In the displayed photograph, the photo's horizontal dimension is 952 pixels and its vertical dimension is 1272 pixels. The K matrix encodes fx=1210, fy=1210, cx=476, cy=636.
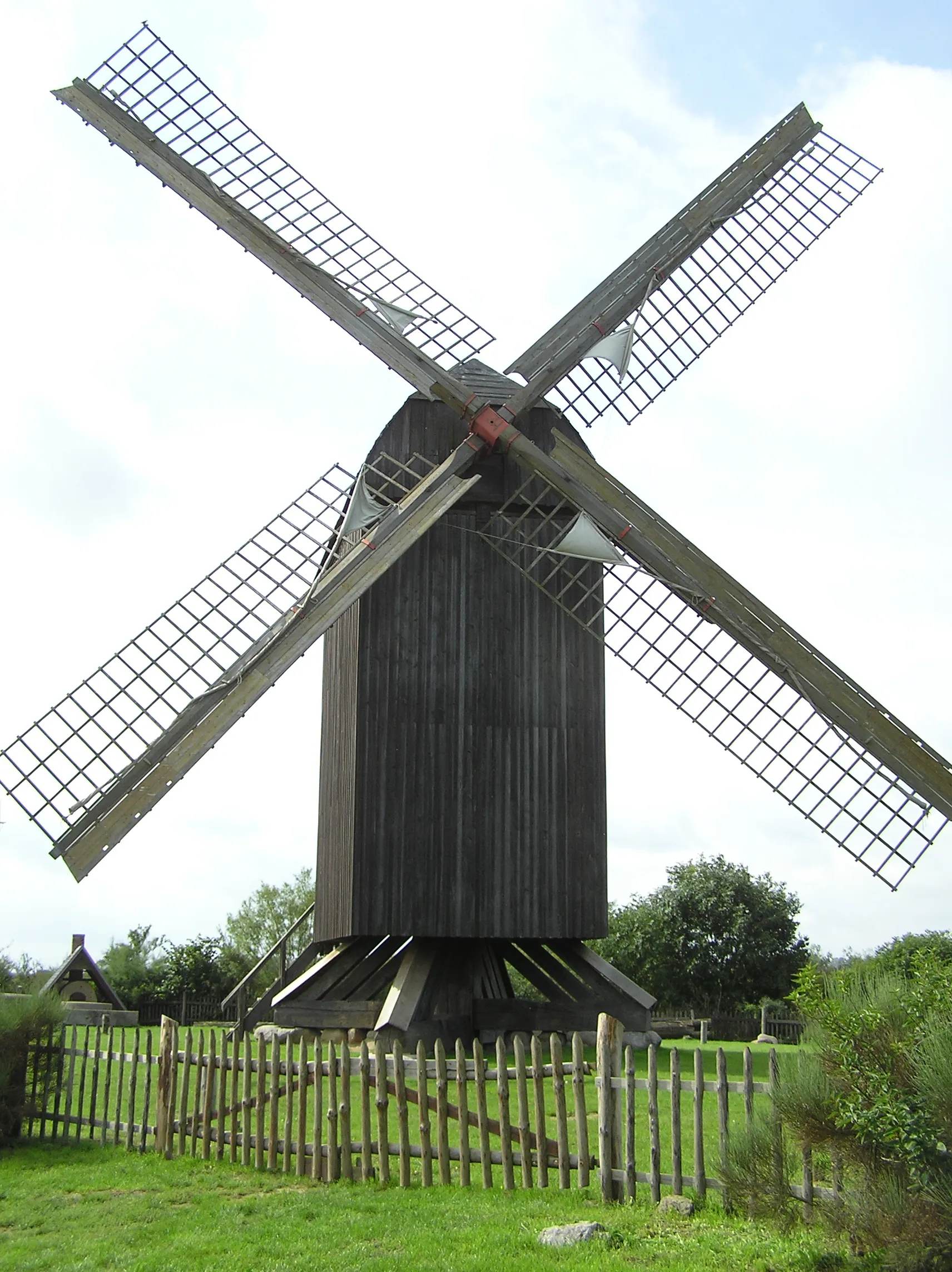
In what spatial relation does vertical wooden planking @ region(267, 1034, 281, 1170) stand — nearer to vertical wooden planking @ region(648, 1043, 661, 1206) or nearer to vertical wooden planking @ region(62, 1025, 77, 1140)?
vertical wooden planking @ region(62, 1025, 77, 1140)

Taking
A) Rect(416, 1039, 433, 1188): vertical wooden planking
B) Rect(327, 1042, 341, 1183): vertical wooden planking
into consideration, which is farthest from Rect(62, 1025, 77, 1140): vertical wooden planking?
Rect(416, 1039, 433, 1188): vertical wooden planking

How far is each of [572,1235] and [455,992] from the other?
713 centimetres

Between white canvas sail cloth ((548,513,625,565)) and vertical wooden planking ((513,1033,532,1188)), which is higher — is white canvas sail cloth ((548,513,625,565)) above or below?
above

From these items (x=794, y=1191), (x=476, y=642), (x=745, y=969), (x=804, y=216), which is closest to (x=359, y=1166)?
(x=794, y=1191)

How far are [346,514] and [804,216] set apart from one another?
7363 mm

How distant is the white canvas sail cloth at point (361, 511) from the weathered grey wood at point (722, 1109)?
273 inches

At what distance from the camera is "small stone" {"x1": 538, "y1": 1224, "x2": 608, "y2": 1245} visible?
6336 mm

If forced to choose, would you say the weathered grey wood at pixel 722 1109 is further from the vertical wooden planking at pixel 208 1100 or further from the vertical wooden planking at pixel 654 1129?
the vertical wooden planking at pixel 208 1100

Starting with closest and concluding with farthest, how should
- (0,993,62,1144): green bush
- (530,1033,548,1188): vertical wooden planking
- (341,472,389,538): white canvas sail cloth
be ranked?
(530,1033,548,1188): vertical wooden planking < (0,993,62,1144): green bush < (341,472,389,538): white canvas sail cloth

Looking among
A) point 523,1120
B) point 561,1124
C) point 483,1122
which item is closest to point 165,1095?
point 483,1122

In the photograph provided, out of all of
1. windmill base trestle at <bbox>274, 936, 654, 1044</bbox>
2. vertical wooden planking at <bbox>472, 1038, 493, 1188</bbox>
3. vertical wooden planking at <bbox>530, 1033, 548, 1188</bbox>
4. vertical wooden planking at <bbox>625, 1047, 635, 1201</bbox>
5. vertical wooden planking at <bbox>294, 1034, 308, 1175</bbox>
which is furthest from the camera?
windmill base trestle at <bbox>274, 936, 654, 1044</bbox>

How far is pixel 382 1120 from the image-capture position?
27.4ft

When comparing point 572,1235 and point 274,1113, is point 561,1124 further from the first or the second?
point 274,1113

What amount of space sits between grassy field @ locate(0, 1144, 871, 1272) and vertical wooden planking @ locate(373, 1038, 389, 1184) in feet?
0.46
